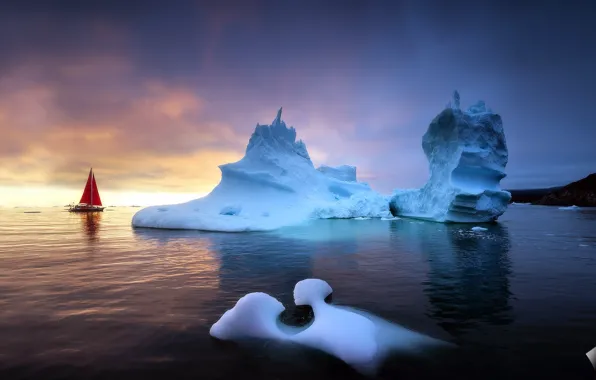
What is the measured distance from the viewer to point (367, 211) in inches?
1419

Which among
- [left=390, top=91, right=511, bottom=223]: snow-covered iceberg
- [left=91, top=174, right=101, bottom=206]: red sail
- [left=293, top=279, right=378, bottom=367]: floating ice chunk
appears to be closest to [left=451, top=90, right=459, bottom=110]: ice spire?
[left=390, top=91, right=511, bottom=223]: snow-covered iceberg

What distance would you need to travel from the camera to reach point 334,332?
15.5 ft

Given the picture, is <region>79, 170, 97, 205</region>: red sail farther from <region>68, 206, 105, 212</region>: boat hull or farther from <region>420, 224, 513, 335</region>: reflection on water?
<region>420, 224, 513, 335</region>: reflection on water

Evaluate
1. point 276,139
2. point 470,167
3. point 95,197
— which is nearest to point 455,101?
point 470,167

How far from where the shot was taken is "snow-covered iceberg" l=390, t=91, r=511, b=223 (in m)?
28.5

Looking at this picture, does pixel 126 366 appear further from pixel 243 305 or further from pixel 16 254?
pixel 16 254

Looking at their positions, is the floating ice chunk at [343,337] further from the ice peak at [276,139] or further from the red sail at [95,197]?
the red sail at [95,197]

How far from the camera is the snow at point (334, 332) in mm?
4426

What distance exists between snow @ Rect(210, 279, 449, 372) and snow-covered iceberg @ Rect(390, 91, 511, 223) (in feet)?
83.6

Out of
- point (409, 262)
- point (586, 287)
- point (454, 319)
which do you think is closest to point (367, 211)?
point (409, 262)

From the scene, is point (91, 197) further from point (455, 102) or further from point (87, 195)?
point (455, 102)

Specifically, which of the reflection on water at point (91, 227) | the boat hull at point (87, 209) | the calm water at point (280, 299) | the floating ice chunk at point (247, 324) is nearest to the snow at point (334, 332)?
the floating ice chunk at point (247, 324)

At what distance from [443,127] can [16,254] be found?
32799 mm

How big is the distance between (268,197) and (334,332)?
28166 mm
